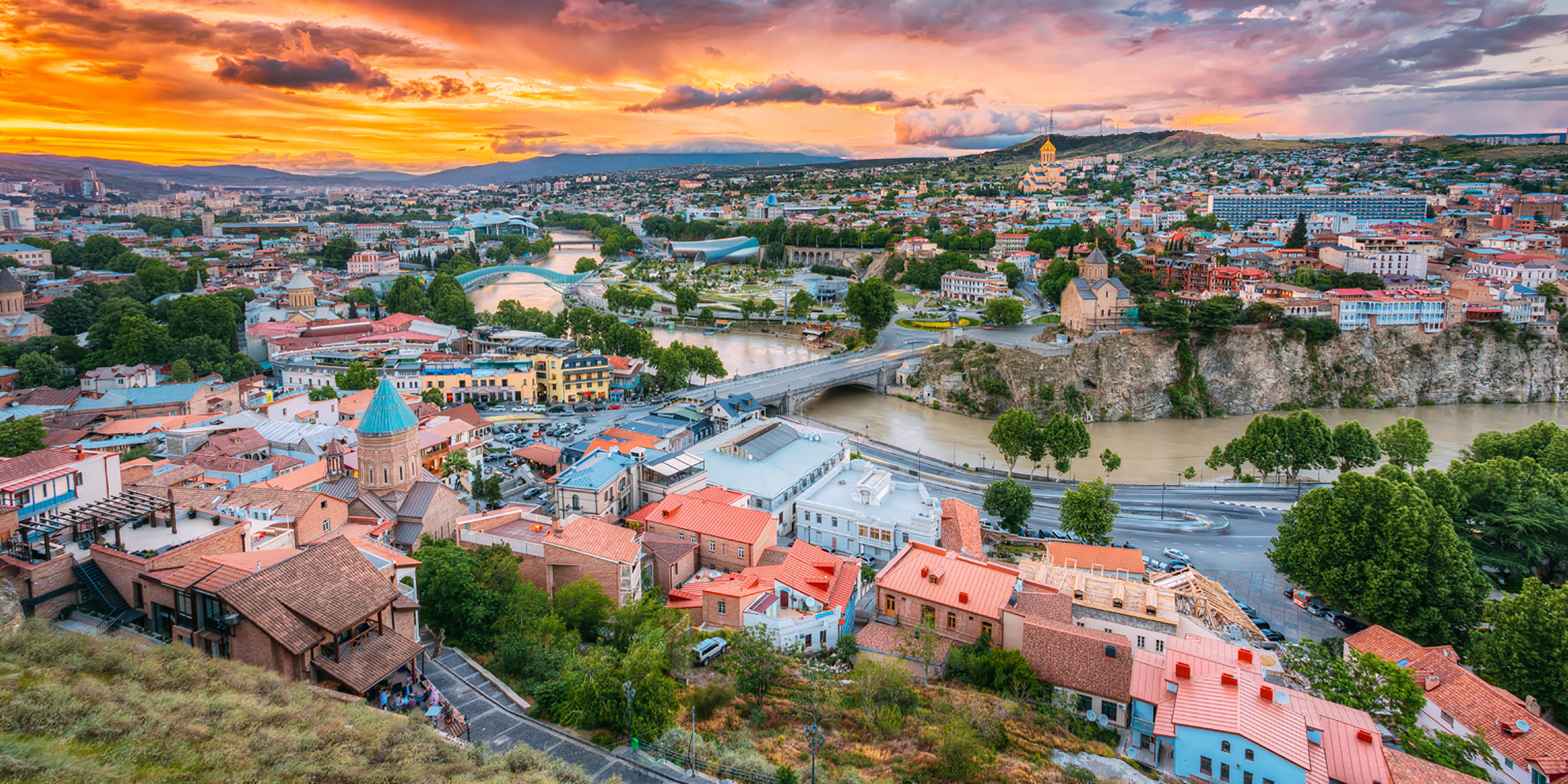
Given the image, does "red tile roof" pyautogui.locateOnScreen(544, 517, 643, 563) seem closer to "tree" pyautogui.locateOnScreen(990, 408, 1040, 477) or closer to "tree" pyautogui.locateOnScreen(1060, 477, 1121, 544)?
"tree" pyautogui.locateOnScreen(1060, 477, 1121, 544)

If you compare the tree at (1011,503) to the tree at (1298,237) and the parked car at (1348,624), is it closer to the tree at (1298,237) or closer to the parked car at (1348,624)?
the parked car at (1348,624)

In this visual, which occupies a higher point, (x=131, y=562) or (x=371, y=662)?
(x=131, y=562)

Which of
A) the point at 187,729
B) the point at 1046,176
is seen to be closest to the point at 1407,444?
the point at 187,729

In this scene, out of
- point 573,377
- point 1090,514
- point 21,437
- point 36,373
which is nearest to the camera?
point 1090,514

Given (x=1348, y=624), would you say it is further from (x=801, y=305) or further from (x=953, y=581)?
(x=801, y=305)

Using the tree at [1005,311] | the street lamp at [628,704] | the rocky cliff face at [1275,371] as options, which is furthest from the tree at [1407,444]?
the street lamp at [628,704]

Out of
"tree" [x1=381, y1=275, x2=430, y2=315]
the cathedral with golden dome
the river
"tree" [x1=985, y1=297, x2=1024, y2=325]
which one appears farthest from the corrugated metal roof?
the cathedral with golden dome

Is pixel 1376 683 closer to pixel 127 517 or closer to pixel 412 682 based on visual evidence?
pixel 412 682
